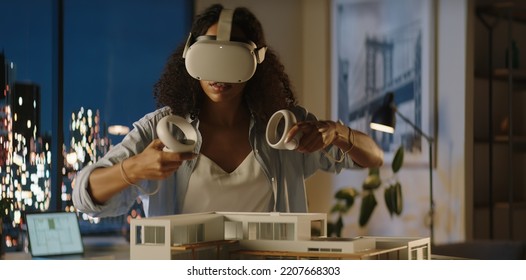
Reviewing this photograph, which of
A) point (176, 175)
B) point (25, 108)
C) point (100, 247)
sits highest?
point (25, 108)

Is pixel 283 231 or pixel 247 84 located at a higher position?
pixel 247 84

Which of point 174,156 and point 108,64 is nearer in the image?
point 174,156

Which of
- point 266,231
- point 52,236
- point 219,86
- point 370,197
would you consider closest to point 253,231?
point 266,231

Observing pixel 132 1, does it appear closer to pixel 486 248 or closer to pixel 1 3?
pixel 1 3

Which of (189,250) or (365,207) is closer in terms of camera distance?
(189,250)

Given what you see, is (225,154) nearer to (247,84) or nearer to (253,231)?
(247,84)

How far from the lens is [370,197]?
247cm

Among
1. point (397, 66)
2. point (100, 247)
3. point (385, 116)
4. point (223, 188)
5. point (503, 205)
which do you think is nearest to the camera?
point (223, 188)

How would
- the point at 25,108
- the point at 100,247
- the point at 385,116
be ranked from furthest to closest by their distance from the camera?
the point at 385,116 → the point at 25,108 → the point at 100,247

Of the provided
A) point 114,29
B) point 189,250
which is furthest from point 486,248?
point 189,250

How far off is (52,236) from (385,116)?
1.33m

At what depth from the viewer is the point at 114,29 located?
1648 millimetres

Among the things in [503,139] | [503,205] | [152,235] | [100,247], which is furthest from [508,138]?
[152,235]

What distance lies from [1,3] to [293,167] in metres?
0.70
